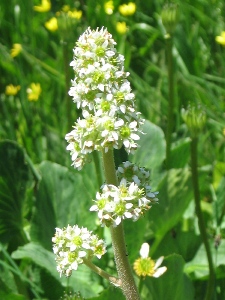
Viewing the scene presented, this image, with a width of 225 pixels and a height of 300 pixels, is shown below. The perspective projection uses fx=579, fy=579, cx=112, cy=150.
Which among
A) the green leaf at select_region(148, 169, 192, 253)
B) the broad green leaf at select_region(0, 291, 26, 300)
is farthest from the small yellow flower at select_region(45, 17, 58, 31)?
the broad green leaf at select_region(0, 291, 26, 300)

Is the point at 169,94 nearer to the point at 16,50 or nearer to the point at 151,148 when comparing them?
the point at 151,148

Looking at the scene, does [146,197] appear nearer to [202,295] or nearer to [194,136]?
[194,136]

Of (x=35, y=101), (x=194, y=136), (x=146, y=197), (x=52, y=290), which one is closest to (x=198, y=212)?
(x=194, y=136)

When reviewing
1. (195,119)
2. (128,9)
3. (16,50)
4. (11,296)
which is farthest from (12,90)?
(195,119)

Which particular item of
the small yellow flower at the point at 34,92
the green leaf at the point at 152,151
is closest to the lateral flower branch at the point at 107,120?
the green leaf at the point at 152,151

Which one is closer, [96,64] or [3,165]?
[96,64]

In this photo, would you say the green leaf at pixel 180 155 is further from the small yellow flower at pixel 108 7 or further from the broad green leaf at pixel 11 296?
the small yellow flower at pixel 108 7
